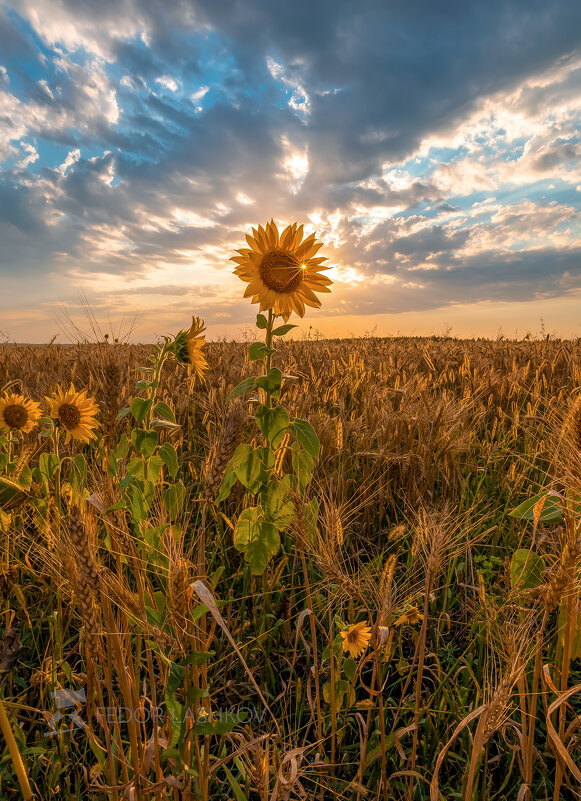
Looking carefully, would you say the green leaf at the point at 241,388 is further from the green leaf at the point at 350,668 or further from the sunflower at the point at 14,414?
the sunflower at the point at 14,414

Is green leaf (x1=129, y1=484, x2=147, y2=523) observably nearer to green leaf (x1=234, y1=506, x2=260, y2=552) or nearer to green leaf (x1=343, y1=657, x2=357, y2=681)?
green leaf (x1=234, y1=506, x2=260, y2=552)

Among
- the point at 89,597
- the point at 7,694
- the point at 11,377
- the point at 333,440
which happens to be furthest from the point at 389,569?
the point at 11,377

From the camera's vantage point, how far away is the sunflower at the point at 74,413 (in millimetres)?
2299

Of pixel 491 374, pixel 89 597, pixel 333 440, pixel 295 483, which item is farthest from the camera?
pixel 491 374

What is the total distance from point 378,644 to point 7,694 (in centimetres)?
144

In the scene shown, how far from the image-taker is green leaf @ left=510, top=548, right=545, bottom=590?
4.14ft

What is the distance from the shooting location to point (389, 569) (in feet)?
4.20

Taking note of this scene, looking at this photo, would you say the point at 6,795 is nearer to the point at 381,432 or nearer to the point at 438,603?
the point at 438,603

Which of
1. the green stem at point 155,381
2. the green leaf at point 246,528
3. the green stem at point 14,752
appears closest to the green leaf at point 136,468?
the green stem at point 155,381

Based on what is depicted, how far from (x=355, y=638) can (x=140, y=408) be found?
3.21 ft

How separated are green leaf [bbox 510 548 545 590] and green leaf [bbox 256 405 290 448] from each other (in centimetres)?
71

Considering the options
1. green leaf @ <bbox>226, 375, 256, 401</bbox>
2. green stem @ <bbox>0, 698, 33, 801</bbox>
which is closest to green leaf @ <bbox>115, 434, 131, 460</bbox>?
green leaf @ <bbox>226, 375, 256, 401</bbox>

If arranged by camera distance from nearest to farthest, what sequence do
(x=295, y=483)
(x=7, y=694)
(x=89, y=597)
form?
(x=89, y=597)
(x=295, y=483)
(x=7, y=694)

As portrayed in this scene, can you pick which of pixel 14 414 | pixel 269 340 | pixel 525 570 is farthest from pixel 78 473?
pixel 525 570
